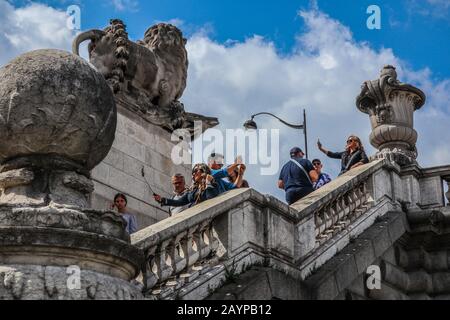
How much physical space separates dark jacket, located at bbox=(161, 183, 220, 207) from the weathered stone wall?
9.24 feet

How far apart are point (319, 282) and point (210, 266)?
5.23 feet

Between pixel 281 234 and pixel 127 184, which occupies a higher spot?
pixel 127 184

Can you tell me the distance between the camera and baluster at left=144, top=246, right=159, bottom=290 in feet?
24.5

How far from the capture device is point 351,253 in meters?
10.4

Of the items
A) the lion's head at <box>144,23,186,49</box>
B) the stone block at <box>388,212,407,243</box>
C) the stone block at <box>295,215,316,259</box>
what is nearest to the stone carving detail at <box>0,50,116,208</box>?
the stone block at <box>295,215,316,259</box>

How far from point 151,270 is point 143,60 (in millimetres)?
7927

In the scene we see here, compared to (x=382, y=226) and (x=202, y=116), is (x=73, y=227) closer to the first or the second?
(x=382, y=226)

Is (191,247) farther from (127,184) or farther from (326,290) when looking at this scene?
(127,184)

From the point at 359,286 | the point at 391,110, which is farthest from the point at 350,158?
the point at 359,286

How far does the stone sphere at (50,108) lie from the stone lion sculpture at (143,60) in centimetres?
757

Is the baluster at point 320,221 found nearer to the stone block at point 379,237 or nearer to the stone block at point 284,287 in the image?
the stone block at point 379,237

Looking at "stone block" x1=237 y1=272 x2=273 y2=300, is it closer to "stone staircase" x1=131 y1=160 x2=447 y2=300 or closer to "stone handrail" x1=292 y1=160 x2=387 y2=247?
"stone staircase" x1=131 y1=160 x2=447 y2=300

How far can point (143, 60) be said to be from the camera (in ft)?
49.5
